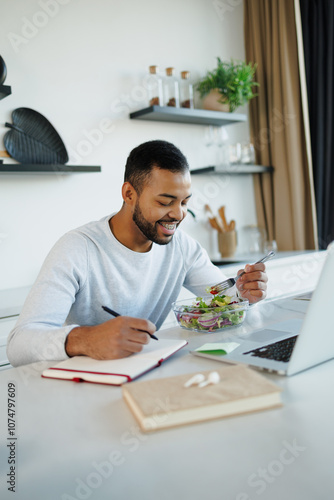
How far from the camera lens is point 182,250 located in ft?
5.91

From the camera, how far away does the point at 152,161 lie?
1562mm

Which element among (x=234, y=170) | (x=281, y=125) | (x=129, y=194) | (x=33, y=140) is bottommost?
(x=129, y=194)

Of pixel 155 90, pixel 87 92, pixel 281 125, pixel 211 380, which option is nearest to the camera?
pixel 211 380

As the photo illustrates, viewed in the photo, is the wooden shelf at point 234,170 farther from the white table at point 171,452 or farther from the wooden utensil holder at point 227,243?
the white table at point 171,452

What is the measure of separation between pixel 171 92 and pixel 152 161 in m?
1.77

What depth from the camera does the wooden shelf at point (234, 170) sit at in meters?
3.26

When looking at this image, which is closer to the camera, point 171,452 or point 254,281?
point 171,452

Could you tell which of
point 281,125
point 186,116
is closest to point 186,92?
point 186,116

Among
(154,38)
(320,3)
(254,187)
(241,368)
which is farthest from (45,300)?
(320,3)

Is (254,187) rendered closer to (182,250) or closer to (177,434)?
(182,250)

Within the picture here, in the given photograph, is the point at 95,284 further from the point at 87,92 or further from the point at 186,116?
the point at 186,116

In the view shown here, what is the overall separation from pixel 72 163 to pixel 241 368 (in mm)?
2163

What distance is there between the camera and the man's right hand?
3.39ft

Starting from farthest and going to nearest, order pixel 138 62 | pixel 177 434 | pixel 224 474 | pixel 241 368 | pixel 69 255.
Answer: pixel 138 62
pixel 69 255
pixel 241 368
pixel 177 434
pixel 224 474
